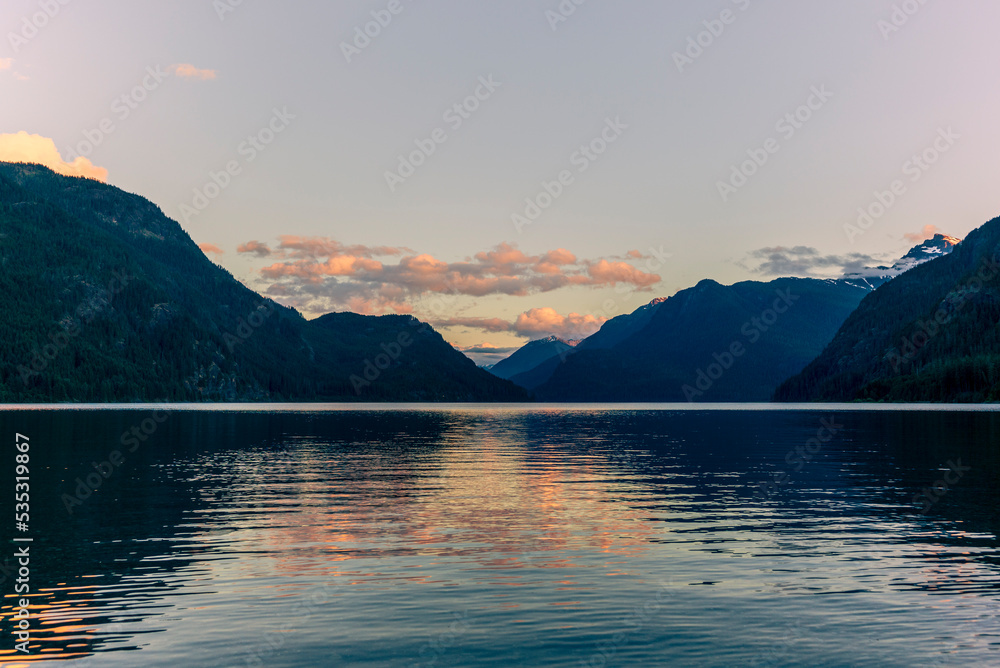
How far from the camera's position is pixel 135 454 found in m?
88.9

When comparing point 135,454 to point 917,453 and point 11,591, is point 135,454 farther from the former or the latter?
point 917,453

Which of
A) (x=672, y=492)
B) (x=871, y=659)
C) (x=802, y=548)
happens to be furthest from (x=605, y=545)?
(x=672, y=492)

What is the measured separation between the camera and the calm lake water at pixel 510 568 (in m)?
23.0

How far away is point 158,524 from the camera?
43.8 metres

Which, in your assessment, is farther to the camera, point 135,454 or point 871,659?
point 135,454

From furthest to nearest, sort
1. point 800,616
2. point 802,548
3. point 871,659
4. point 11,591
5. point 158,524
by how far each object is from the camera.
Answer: point 158,524, point 802,548, point 11,591, point 800,616, point 871,659

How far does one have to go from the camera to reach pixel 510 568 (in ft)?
108

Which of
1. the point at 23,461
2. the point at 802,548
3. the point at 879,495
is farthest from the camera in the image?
the point at 23,461

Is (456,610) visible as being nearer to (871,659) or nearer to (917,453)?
(871,659)

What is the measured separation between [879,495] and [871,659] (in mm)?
39021

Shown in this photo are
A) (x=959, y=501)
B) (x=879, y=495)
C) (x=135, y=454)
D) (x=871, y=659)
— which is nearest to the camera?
(x=871, y=659)

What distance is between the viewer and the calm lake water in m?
23.0

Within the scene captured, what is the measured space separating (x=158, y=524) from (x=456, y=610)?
24.2m

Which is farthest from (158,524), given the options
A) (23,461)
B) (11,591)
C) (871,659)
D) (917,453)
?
(917,453)
